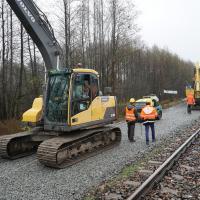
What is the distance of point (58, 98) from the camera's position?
966 cm

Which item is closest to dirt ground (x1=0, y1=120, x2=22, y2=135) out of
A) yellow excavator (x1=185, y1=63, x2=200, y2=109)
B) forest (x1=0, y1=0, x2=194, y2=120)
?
forest (x1=0, y1=0, x2=194, y2=120)

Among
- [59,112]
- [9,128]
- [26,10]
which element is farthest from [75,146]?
[9,128]

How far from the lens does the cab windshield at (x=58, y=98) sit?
9.48m

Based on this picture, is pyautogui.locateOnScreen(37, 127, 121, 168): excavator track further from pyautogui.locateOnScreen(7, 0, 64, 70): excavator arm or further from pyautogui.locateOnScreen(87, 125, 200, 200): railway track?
pyautogui.locateOnScreen(7, 0, 64, 70): excavator arm

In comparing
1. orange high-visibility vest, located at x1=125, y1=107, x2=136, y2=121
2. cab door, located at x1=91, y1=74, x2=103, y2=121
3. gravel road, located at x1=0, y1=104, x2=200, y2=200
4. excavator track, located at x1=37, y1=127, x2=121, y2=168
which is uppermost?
cab door, located at x1=91, y1=74, x2=103, y2=121

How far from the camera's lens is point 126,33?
29875 millimetres

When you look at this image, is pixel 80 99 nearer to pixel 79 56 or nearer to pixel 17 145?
pixel 17 145

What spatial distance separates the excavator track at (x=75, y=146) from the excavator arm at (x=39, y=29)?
8.49 feet

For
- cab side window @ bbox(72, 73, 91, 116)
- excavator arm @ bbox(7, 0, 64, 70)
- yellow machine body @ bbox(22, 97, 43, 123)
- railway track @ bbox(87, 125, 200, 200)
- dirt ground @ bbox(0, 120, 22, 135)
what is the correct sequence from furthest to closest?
1. dirt ground @ bbox(0, 120, 22, 135)
2. yellow machine body @ bbox(22, 97, 43, 123)
3. excavator arm @ bbox(7, 0, 64, 70)
4. cab side window @ bbox(72, 73, 91, 116)
5. railway track @ bbox(87, 125, 200, 200)

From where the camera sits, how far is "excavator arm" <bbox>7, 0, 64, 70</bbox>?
9.70 metres

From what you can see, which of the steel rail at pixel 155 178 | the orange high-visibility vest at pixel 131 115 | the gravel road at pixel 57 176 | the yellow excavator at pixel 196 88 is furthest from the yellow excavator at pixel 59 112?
the yellow excavator at pixel 196 88

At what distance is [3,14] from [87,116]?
44.1 feet

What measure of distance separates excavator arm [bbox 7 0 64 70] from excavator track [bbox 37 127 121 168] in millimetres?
2588

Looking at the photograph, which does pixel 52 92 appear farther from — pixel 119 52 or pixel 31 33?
pixel 119 52
